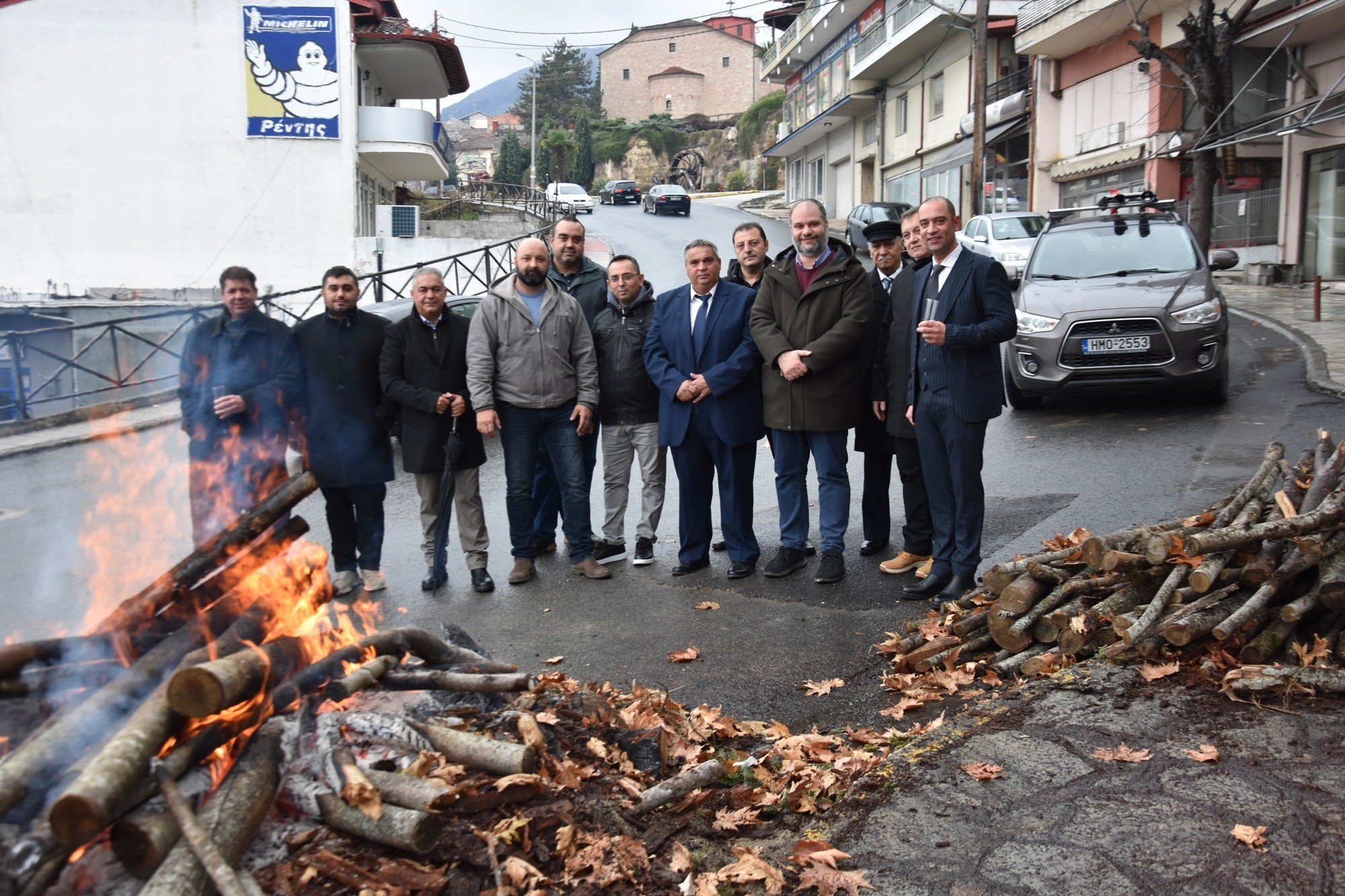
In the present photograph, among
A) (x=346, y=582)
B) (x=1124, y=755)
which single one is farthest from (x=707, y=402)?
(x=1124, y=755)

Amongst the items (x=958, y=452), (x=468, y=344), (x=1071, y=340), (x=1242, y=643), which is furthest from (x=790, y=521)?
(x=1071, y=340)

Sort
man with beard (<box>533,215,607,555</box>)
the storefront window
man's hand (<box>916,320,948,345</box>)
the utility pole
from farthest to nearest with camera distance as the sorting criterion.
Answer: the utility pole < the storefront window < man with beard (<box>533,215,607,555</box>) < man's hand (<box>916,320,948,345</box>)

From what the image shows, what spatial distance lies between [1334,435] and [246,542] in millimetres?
8890

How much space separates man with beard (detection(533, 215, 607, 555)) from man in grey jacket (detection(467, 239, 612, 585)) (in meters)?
0.36

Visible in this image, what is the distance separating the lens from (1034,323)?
36.9 feet

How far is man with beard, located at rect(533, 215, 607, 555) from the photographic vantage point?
7836mm

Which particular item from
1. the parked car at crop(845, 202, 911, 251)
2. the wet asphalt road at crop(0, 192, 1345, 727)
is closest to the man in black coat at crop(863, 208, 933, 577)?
the wet asphalt road at crop(0, 192, 1345, 727)

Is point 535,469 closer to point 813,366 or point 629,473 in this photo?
point 629,473

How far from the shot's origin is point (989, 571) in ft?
18.4

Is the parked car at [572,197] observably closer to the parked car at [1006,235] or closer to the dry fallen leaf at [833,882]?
the parked car at [1006,235]

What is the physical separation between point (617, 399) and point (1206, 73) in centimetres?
1956

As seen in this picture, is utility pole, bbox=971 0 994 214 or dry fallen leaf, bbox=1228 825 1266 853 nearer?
dry fallen leaf, bbox=1228 825 1266 853

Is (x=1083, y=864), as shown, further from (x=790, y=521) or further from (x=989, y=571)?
(x=790, y=521)

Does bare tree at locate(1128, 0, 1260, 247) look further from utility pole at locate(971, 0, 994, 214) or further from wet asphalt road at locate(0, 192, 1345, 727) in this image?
wet asphalt road at locate(0, 192, 1345, 727)
